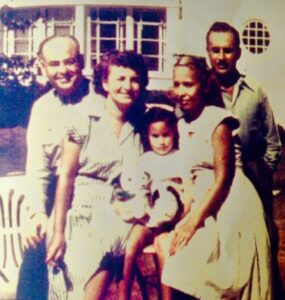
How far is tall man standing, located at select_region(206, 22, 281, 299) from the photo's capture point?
2184mm

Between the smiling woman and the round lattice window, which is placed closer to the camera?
the smiling woman

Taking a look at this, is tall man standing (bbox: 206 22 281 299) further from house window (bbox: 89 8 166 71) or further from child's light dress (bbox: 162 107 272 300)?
house window (bbox: 89 8 166 71)

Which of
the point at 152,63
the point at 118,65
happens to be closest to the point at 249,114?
the point at 152,63

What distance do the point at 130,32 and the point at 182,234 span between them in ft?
2.27

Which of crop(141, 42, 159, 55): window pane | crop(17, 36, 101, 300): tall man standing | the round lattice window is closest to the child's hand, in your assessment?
crop(17, 36, 101, 300): tall man standing

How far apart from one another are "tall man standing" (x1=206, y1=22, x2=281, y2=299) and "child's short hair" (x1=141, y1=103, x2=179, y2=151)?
19cm

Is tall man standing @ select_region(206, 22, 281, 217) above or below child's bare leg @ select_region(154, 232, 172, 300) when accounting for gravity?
above

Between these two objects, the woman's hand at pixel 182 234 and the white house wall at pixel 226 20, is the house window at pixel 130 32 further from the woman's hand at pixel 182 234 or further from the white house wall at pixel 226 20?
the woman's hand at pixel 182 234

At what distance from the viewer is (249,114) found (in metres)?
2.20

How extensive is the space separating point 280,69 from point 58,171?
2.75ft

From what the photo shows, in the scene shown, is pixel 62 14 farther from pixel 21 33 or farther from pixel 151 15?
pixel 151 15

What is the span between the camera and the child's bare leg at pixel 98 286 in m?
2.09

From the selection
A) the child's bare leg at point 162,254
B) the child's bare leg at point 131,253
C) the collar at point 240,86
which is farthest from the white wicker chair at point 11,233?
the collar at point 240,86

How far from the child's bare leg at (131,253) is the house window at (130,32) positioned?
541 millimetres
